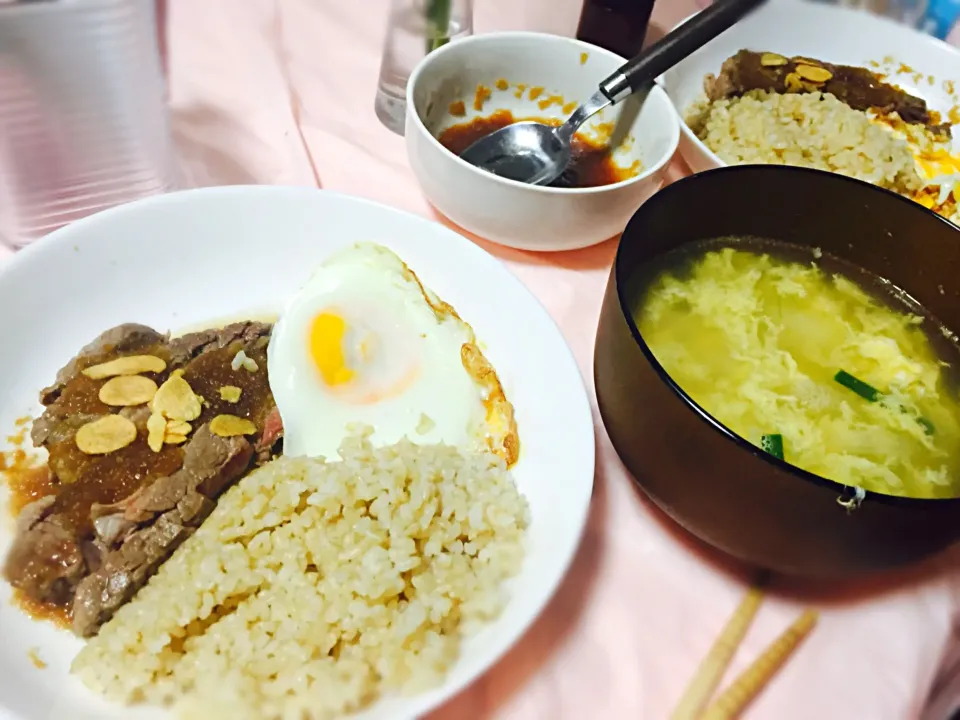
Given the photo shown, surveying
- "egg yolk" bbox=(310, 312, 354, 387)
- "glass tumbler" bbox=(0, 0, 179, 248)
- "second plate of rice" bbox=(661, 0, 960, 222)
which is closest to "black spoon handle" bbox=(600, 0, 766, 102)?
"second plate of rice" bbox=(661, 0, 960, 222)

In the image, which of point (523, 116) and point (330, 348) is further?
point (523, 116)

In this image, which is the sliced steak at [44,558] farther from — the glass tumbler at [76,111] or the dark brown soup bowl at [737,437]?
the dark brown soup bowl at [737,437]

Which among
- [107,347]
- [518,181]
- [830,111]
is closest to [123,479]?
[107,347]

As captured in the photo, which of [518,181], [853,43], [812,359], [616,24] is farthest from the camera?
[853,43]

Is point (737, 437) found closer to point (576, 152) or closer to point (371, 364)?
point (371, 364)

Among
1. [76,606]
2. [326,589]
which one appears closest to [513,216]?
[326,589]

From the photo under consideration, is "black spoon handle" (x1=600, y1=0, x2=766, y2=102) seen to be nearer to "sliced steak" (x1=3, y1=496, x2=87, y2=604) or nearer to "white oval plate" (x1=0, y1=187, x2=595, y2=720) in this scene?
"white oval plate" (x1=0, y1=187, x2=595, y2=720)
